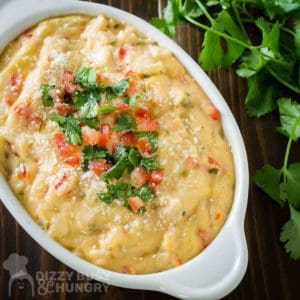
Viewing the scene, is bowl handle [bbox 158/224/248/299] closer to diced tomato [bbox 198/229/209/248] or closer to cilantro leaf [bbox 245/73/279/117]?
diced tomato [bbox 198/229/209/248]

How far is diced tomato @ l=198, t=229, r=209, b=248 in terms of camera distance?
7.94ft

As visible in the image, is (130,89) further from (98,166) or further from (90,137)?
(98,166)

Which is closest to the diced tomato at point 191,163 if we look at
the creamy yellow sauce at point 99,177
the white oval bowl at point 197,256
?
the creamy yellow sauce at point 99,177

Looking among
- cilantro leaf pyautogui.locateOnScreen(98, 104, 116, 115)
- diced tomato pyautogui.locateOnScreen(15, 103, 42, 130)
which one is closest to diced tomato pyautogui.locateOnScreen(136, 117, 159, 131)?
cilantro leaf pyautogui.locateOnScreen(98, 104, 116, 115)

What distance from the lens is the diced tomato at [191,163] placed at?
8.22 feet

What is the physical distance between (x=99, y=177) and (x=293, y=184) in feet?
3.81

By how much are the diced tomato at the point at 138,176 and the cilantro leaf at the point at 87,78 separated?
489mm

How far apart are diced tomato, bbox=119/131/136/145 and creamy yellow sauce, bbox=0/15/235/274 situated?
0.14 meters

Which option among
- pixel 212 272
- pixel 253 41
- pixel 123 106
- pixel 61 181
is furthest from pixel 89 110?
pixel 253 41

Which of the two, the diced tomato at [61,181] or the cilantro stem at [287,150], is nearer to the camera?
the diced tomato at [61,181]

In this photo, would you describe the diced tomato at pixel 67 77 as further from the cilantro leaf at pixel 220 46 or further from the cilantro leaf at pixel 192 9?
the cilantro leaf at pixel 192 9

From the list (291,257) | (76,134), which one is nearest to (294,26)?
(291,257)

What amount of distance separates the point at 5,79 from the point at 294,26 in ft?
5.96

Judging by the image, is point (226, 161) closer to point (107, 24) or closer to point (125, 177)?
point (125, 177)
